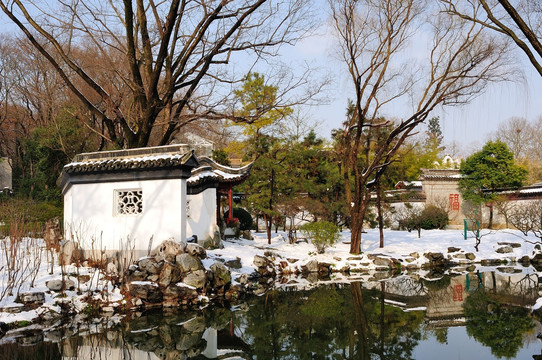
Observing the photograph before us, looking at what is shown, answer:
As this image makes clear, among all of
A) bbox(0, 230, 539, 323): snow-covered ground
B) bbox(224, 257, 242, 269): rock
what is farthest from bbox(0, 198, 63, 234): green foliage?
bbox(224, 257, 242, 269): rock

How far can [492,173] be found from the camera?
21641 mm

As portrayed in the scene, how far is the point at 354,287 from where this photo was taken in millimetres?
10102

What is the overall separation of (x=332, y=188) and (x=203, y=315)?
11507 mm

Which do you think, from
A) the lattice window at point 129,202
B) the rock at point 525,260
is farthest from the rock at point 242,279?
the rock at point 525,260

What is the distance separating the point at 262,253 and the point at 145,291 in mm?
4982

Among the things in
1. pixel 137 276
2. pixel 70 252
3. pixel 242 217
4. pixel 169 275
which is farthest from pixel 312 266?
pixel 70 252

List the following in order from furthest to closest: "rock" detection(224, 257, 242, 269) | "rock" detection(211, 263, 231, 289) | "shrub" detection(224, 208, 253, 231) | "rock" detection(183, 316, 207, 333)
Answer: "shrub" detection(224, 208, 253, 231) → "rock" detection(224, 257, 242, 269) → "rock" detection(211, 263, 231, 289) → "rock" detection(183, 316, 207, 333)

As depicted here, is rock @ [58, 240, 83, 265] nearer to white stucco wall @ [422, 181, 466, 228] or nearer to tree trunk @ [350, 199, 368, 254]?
tree trunk @ [350, 199, 368, 254]

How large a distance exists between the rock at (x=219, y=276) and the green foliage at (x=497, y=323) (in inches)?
173

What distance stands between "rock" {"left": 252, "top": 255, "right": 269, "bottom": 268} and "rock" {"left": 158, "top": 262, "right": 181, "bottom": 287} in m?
3.30

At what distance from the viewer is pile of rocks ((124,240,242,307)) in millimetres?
8195

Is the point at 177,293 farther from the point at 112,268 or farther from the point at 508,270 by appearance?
the point at 508,270

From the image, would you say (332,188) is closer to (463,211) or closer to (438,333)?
(463,211)

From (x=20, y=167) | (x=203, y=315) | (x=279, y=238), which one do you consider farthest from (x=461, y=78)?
(x=20, y=167)
